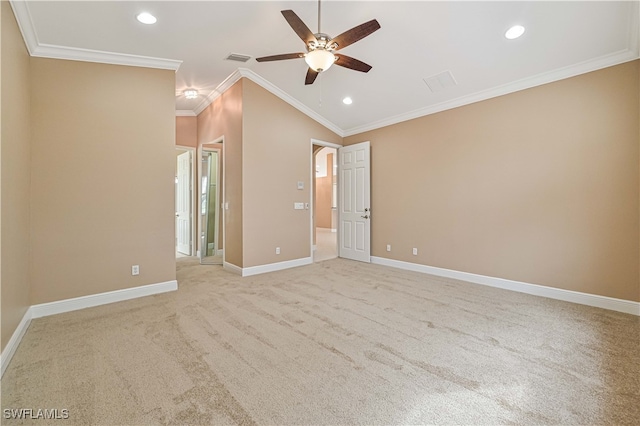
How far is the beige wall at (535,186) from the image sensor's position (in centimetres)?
326

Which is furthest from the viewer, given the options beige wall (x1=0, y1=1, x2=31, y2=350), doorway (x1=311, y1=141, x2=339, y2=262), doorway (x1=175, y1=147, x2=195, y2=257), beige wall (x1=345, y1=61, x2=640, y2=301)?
doorway (x1=311, y1=141, x2=339, y2=262)

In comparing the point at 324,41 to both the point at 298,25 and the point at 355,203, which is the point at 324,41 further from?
the point at 355,203

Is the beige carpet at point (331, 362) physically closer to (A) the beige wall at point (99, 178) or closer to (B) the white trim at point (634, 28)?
(A) the beige wall at point (99, 178)

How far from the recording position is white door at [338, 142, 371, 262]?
232 inches

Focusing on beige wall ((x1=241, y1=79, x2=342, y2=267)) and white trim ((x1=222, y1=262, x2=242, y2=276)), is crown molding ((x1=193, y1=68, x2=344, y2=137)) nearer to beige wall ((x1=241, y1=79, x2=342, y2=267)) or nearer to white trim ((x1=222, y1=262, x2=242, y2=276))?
beige wall ((x1=241, y1=79, x2=342, y2=267))

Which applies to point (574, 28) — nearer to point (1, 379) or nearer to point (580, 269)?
point (580, 269)

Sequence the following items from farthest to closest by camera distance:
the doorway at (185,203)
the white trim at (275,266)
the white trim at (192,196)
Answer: the doorway at (185,203), the white trim at (192,196), the white trim at (275,266)

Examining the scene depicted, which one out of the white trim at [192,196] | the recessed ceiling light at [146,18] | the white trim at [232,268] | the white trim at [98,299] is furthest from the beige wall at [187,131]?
the white trim at [98,299]

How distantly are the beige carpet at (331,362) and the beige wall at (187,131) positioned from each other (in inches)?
153

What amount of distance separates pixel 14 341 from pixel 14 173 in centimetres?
143

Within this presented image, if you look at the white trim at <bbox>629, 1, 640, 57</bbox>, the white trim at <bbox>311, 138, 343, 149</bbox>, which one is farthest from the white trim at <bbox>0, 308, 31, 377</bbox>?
the white trim at <bbox>629, 1, 640, 57</bbox>

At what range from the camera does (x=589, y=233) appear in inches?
135

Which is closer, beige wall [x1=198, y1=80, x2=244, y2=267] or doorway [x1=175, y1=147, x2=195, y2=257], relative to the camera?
beige wall [x1=198, y1=80, x2=244, y2=267]

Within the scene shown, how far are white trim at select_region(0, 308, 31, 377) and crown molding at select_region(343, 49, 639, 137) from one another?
5.65m
